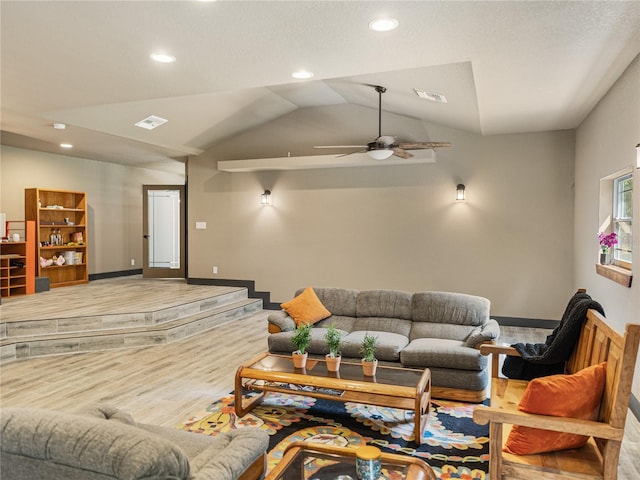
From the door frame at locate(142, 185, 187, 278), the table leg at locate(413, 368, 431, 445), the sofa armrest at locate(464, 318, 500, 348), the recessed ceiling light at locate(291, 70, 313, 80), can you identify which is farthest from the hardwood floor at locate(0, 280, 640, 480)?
the door frame at locate(142, 185, 187, 278)

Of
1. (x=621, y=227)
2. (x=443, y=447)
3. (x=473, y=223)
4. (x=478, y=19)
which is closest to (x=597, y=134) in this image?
(x=621, y=227)

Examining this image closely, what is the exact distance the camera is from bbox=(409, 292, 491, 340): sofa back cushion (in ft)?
14.8

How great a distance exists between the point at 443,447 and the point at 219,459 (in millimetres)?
1977

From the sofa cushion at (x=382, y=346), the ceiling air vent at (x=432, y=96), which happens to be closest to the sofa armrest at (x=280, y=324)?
the sofa cushion at (x=382, y=346)

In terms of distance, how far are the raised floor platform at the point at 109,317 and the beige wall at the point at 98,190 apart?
1.93m

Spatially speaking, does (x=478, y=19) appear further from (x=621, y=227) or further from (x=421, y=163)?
(x=421, y=163)

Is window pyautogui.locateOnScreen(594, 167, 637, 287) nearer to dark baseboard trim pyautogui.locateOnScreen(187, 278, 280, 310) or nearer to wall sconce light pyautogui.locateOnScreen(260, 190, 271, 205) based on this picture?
wall sconce light pyautogui.locateOnScreen(260, 190, 271, 205)

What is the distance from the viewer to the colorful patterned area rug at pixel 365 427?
9.67 ft

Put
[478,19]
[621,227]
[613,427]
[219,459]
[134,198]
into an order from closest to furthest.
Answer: [219,459], [613,427], [478,19], [621,227], [134,198]

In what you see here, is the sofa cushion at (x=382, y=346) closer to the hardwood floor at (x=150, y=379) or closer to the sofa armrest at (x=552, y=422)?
the hardwood floor at (x=150, y=379)

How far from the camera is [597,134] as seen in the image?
5.04 metres

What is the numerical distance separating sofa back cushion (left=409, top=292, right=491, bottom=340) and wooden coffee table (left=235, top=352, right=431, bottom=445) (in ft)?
3.26

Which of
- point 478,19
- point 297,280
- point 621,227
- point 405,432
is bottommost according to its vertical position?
point 405,432

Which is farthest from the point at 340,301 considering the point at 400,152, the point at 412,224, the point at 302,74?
the point at 412,224
